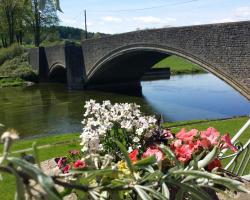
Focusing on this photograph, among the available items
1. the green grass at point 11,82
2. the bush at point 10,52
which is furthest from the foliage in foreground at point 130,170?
the bush at point 10,52

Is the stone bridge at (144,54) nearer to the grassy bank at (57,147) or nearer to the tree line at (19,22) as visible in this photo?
the grassy bank at (57,147)

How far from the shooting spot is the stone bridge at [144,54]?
18000 millimetres

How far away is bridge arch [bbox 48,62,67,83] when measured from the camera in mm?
41559

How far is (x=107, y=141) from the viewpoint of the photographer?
3.00m

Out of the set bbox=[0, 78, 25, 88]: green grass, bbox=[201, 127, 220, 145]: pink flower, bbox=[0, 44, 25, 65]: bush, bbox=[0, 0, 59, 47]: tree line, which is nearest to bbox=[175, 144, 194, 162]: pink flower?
bbox=[201, 127, 220, 145]: pink flower

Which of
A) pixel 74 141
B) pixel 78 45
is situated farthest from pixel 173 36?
pixel 78 45

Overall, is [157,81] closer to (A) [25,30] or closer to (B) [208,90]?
(B) [208,90]

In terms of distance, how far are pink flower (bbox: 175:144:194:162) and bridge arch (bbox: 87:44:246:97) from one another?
19401 millimetres

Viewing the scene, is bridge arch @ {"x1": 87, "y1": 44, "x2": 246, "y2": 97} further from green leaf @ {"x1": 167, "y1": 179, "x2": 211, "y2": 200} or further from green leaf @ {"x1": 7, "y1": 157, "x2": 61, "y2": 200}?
green leaf @ {"x1": 7, "y1": 157, "x2": 61, "y2": 200}

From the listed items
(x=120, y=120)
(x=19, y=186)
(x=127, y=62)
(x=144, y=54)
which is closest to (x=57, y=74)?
(x=127, y=62)

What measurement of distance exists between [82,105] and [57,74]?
19.1m

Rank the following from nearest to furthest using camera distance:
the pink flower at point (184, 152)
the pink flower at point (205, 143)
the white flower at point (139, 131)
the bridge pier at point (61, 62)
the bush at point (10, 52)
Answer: the pink flower at point (184, 152) < the pink flower at point (205, 143) < the white flower at point (139, 131) < the bridge pier at point (61, 62) < the bush at point (10, 52)

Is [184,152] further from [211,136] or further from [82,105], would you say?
[82,105]

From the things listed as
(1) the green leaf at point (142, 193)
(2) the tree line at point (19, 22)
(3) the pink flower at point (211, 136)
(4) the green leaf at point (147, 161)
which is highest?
(2) the tree line at point (19, 22)
